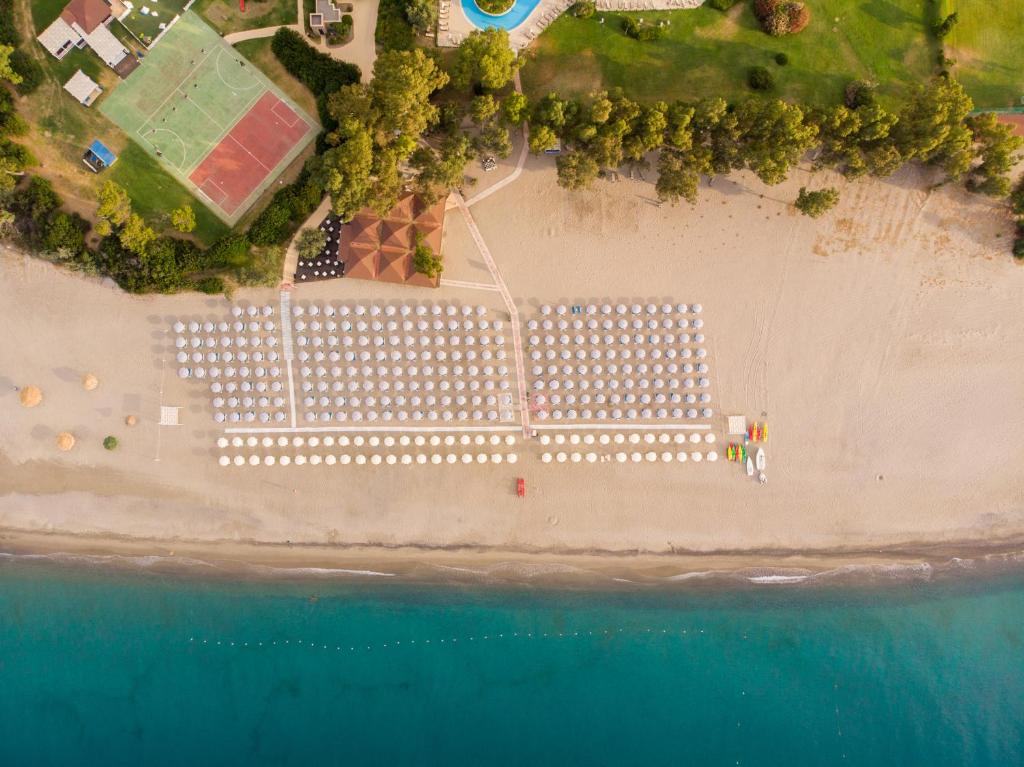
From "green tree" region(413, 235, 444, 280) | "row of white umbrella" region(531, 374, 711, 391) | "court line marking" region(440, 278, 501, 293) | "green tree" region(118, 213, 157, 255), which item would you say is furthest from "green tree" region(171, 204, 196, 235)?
"row of white umbrella" region(531, 374, 711, 391)

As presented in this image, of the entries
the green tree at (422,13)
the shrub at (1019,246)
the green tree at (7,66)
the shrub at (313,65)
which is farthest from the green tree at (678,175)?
the green tree at (7,66)

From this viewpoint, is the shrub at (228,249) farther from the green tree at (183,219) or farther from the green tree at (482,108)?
the green tree at (482,108)

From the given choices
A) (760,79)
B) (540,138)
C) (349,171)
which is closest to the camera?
(349,171)

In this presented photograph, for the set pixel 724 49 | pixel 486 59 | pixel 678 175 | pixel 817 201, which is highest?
pixel 724 49

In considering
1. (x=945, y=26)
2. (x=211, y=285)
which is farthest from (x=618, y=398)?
(x=945, y=26)

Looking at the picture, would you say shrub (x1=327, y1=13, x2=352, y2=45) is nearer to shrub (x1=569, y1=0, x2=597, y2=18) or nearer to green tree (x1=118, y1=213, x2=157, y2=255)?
shrub (x1=569, y1=0, x2=597, y2=18)

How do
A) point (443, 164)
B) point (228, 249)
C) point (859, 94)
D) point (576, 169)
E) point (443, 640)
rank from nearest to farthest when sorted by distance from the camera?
point (576, 169), point (443, 164), point (859, 94), point (228, 249), point (443, 640)

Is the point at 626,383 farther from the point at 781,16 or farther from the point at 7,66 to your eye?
the point at 7,66
